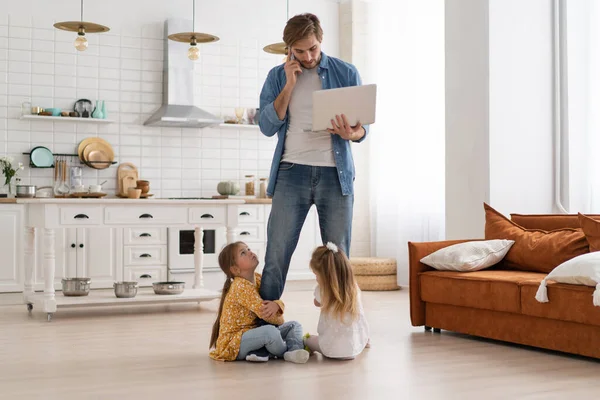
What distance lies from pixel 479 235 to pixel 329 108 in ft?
8.62

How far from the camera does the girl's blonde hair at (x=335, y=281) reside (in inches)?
135

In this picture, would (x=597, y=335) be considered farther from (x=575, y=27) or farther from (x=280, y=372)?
(x=575, y=27)

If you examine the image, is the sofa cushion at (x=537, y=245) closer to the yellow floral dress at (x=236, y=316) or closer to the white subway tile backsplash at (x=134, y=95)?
the yellow floral dress at (x=236, y=316)

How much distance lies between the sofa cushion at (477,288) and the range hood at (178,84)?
11.8 ft

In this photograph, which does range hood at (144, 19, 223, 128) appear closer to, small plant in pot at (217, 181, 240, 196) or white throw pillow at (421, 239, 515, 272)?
small plant in pot at (217, 181, 240, 196)

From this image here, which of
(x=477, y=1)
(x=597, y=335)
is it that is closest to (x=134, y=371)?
(x=597, y=335)

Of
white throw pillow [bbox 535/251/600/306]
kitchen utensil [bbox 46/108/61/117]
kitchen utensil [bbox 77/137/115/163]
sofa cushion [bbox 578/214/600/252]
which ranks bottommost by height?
white throw pillow [bbox 535/251/600/306]

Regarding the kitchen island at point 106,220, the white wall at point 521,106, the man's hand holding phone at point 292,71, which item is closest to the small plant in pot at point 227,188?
the kitchen island at point 106,220

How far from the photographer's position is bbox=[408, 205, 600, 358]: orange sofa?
3553mm

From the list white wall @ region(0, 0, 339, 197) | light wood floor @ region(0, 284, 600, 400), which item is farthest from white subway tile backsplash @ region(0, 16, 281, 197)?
light wood floor @ region(0, 284, 600, 400)

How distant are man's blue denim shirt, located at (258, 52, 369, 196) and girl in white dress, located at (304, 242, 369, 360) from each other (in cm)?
32

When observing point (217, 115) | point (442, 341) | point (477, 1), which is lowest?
point (442, 341)

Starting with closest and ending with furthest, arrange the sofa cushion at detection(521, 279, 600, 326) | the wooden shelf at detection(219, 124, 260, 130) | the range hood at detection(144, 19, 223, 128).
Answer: the sofa cushion at detection(521, 279, 600, 326), the range hood at detection(144, 19, 223, 128), the wooden shelf at detection(219, 124, 260, 130)

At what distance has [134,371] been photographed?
10.8 feet
